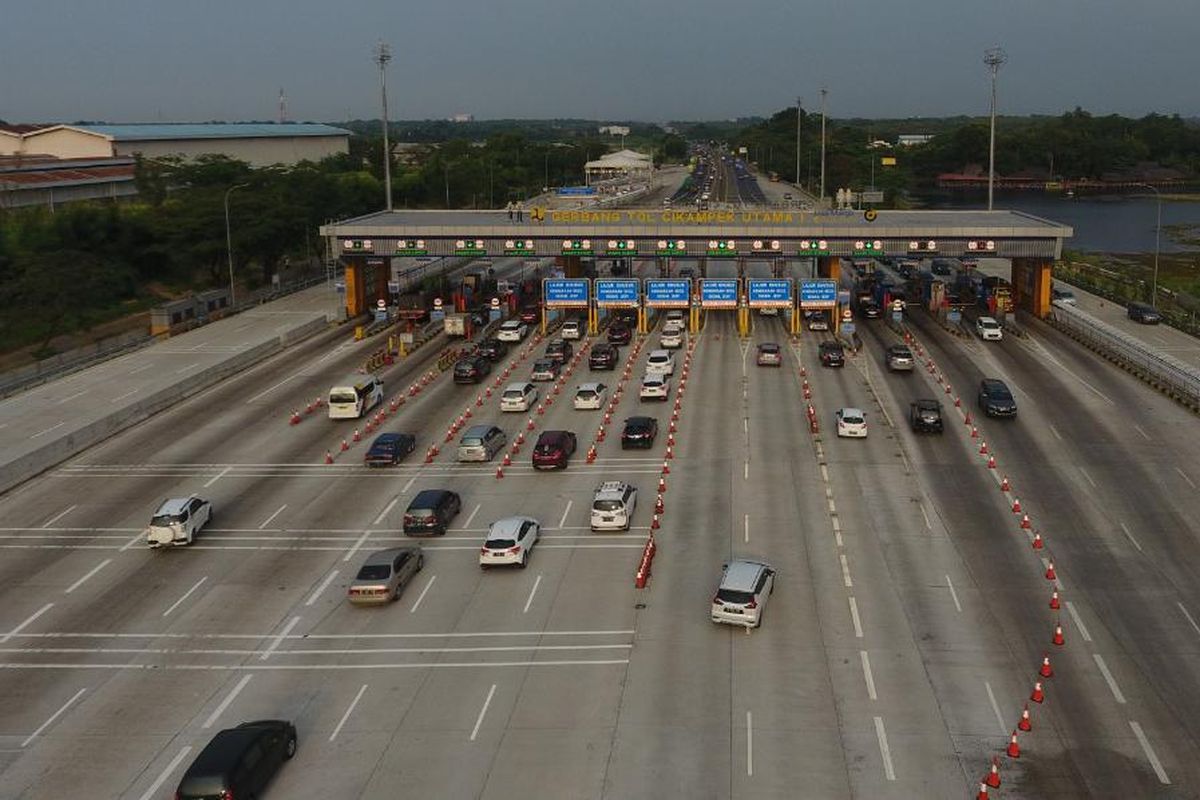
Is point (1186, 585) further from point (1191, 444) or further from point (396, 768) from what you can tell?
point (396, 768)

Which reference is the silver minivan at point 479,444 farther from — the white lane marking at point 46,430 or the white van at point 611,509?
the white lane marking at point 46,430

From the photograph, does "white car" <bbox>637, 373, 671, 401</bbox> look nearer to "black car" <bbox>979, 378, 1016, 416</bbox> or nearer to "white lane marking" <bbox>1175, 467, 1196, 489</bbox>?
"black car" <bbox>979, 378, 1016, 416</bbox>

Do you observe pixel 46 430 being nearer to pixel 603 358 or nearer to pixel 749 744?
pixel 603 358

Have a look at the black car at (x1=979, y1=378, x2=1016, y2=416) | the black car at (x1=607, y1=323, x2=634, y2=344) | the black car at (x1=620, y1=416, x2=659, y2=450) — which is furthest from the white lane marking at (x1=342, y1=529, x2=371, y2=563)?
the black car at (x1=607, y1=323, x2=634, y2=344)

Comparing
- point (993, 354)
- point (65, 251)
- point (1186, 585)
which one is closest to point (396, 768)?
point (1186, 585)

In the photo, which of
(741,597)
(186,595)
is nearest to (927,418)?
(741,597)

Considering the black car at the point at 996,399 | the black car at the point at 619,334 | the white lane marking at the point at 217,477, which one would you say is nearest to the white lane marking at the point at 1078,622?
the black car at the point at 996,399
